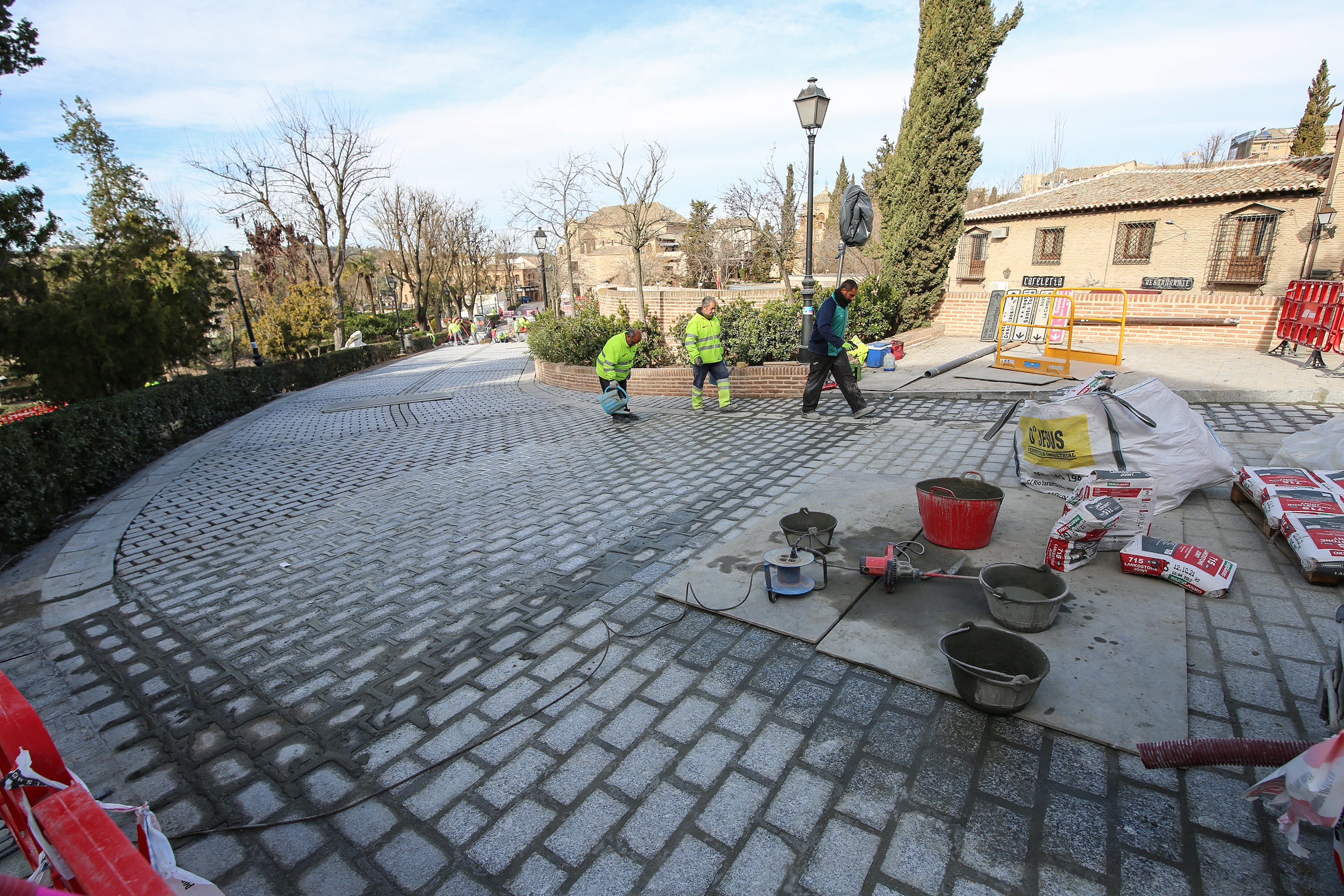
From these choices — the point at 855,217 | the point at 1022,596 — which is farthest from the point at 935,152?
the point at 1022,596

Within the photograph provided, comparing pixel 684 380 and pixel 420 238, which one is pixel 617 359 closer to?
pixel 684 380

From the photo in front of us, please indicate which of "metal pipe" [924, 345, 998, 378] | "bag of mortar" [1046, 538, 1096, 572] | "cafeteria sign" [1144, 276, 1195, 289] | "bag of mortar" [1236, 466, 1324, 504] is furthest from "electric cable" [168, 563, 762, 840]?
"cafeteria sign" [1144, 276, 1195, 289]

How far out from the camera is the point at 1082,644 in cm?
327

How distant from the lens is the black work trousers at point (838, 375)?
28.6 feet

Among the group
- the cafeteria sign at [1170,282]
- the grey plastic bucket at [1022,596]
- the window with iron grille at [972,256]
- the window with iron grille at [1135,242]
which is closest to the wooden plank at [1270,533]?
the grey plastic bucket at [1022,596]

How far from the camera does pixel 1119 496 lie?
4094 millimetres

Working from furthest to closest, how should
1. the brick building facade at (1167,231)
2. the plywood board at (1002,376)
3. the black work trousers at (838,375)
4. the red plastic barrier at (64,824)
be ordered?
the brick building facade at (1167,231) < the plywood board at (1002,376) < the black work trousers at (838,375) < the red plastic barrier at (64,824)

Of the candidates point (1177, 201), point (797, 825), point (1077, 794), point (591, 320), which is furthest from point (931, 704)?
point (1177, 201)

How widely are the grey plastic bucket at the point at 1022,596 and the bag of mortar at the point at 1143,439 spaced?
6.25ft

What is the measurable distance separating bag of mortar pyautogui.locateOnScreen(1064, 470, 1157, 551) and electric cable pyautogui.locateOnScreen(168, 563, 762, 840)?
233 centimetres

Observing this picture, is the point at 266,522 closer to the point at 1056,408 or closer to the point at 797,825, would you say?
the point at 797,825

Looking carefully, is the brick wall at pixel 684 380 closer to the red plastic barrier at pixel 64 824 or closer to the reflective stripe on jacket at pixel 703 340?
the reflective stripe on jacket at pixel 703 340

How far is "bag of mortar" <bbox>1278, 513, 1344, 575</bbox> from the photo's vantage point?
362 cm

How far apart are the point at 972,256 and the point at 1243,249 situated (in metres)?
9.17
